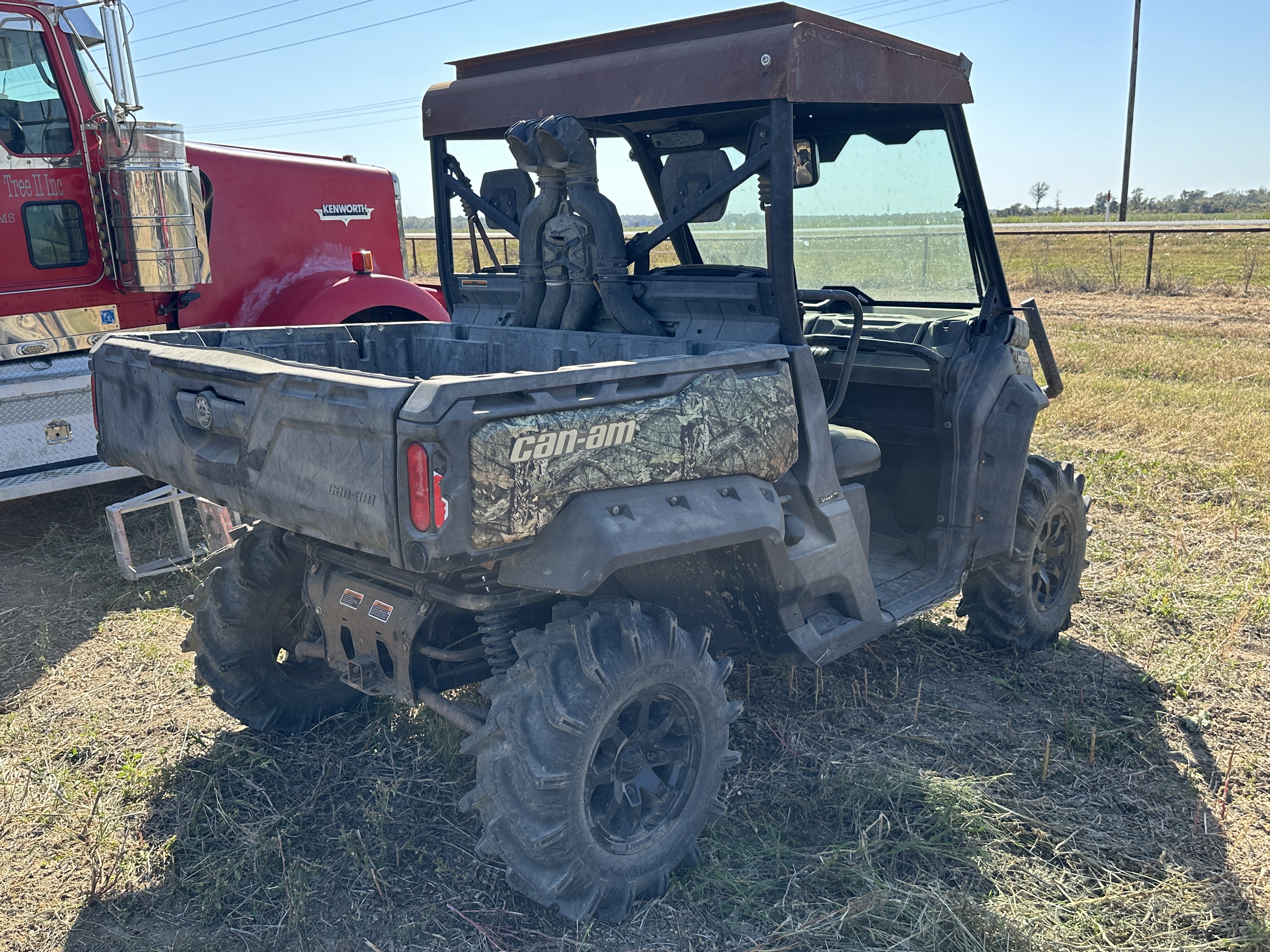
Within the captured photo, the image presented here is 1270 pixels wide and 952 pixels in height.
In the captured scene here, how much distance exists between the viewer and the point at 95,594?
539cm

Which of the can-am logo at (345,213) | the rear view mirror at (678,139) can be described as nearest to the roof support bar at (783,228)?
the rear view mirror at (678,139)

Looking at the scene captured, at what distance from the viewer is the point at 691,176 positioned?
3.89 metres

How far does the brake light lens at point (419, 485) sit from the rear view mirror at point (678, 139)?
2.49 m

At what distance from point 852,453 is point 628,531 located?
4.17ft

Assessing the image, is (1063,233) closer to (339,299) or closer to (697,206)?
(339,299)

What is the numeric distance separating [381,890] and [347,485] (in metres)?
1.28

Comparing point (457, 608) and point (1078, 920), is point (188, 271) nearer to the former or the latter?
point (457, 608)

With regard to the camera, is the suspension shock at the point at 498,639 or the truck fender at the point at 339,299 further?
the truck fender at the point at 339,299

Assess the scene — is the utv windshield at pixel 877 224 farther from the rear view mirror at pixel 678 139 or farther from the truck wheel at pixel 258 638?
the truck wheel at pixel 258 638

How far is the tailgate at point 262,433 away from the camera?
2.44 m

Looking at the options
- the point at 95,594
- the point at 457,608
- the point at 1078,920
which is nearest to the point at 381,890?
the point at 457,608

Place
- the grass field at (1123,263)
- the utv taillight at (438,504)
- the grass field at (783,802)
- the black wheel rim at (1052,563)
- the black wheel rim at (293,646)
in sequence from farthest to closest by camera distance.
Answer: the grass field at (1123,263)
the black wheel rim at (1052,563)
the black wheel rim at (293,646)
the grass field at (783,802)
the utv taillight at (438,504)

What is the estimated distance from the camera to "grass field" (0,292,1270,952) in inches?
113

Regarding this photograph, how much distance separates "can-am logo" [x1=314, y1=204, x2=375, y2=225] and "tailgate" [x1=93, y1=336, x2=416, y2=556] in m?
4.05
